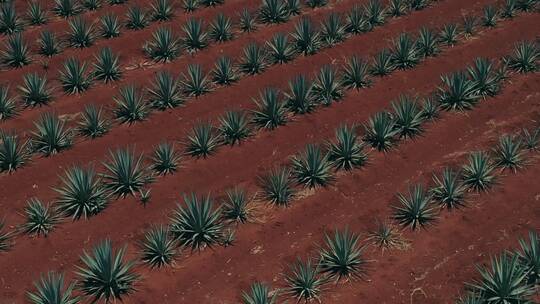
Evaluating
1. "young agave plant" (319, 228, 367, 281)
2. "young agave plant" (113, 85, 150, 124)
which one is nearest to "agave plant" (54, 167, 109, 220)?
"young agave plant" (113, 85, 150, 124)

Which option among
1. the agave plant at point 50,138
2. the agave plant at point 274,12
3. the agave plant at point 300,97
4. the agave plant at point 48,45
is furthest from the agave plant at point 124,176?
the agave plant at point 274,12

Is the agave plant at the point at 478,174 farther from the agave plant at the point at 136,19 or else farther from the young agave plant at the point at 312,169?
the agave plant at the point at 136,19

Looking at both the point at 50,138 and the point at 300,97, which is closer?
the point at 50,138

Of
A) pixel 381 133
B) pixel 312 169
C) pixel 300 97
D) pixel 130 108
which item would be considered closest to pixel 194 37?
pixel 130 108

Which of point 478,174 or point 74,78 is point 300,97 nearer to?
point 478,174

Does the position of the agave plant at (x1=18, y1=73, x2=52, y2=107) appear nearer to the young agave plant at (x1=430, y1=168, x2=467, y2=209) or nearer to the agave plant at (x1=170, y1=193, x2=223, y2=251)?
the agave plant at (x1=170, y1=193, x2=223, y2=251)
